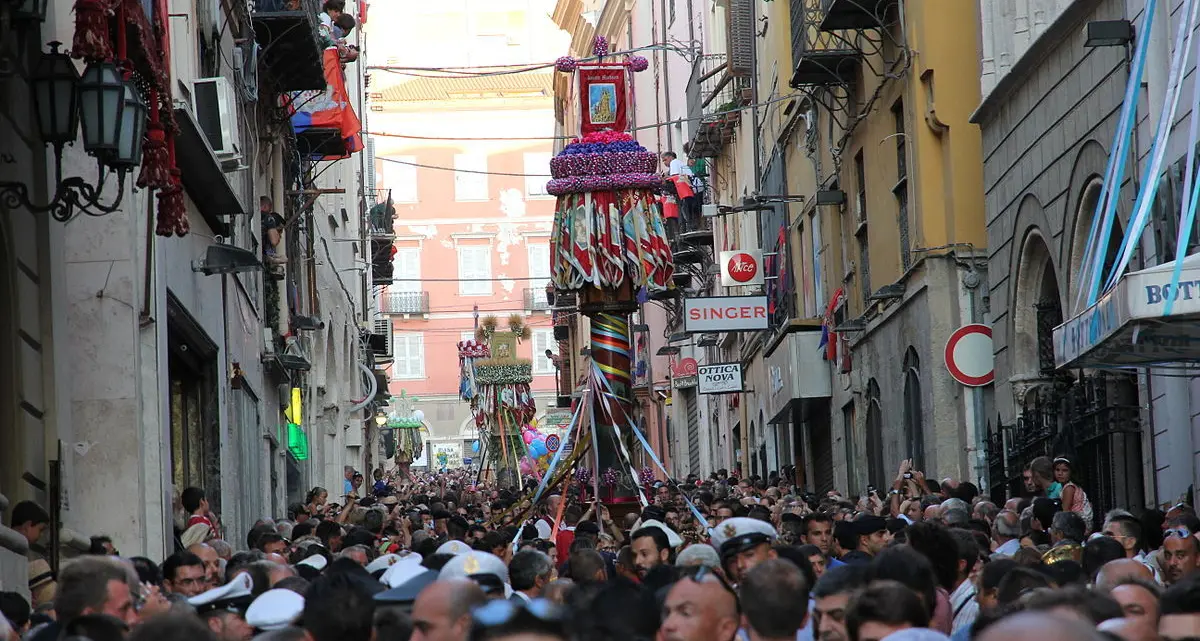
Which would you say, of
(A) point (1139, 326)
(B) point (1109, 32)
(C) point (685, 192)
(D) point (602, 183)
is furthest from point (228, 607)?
(C) point (685, 192)

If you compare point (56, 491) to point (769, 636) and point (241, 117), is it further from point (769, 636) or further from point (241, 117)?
point (241, 117)

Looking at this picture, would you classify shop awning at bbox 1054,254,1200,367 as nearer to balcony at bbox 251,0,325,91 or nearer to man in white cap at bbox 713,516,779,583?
man in white cap at bbox 713,516,779,583

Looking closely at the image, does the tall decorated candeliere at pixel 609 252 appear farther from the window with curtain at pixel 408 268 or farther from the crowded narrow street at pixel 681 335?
the window with curtain at pixel 408 268

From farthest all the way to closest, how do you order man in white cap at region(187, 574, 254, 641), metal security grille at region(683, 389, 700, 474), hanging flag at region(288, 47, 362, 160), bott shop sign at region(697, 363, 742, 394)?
1. metal security grille at region(683, 389, 700, 474)
2. bott shop sign at region(697, 363, 742, 394)
3. hanging flag at region(288, 47, 362, 160)
4. man in white cap at region(187, 574, 254, 641)

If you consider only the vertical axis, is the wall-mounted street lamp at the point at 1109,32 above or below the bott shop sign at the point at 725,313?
above

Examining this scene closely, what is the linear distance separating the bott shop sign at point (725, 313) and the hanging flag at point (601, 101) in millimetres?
13665

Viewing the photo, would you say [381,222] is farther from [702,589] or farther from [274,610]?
[702,589]

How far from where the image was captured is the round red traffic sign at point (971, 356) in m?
20.9

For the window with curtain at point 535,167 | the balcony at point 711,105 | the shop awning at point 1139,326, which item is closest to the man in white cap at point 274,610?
the shop awning at point 1139,326

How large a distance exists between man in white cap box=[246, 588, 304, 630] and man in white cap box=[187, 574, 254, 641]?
46 mm

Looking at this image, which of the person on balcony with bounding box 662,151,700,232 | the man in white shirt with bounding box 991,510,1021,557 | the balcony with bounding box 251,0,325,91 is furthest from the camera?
the person on balcony with bounding box 662,151,700,232

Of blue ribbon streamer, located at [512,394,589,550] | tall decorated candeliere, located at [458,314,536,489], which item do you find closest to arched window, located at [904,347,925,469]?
blue ribbon streamer, located at [512,394,589,550]

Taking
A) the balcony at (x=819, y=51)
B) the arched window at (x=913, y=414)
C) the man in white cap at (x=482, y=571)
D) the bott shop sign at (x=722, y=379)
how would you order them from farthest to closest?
the bott shop sign at (x=722, y=379), the balcony at (x=819, y=51), the arched window at (x=913, y=414), the man in white cap at (x=482, y=571)

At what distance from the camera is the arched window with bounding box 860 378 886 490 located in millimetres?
26297
